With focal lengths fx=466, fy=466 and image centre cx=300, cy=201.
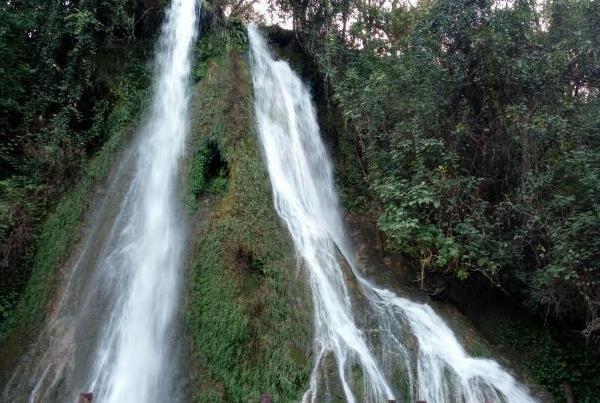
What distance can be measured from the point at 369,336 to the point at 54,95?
350 inches

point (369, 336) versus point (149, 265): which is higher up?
point (149, 265)

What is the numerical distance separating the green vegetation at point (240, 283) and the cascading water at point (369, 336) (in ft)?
1.11

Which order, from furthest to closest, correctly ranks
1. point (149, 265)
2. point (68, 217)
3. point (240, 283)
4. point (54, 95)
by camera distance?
1. point (54, 95)
2. point (68, 217)
3. point (149, 265)
4. point (240, 283)

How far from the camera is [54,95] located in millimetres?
10805

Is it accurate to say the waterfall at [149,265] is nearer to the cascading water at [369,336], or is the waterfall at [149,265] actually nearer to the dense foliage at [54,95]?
the dense foliage at [54,95]

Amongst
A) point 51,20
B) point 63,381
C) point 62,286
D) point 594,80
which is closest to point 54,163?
point 62,286

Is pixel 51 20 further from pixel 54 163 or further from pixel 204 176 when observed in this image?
pixel 204 176

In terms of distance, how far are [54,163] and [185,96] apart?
123 inches

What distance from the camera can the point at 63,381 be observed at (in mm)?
6820

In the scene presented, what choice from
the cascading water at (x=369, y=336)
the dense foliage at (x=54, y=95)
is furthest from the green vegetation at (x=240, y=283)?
the dense foliage at (x=54, y=95)

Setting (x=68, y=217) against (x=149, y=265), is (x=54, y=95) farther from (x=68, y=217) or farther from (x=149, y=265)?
(x=149, y=265)

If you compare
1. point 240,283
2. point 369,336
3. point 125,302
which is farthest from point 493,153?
point 125,302

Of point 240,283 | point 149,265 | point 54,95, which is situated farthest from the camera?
point 54,95

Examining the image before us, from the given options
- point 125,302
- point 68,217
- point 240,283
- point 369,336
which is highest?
point 68,217
